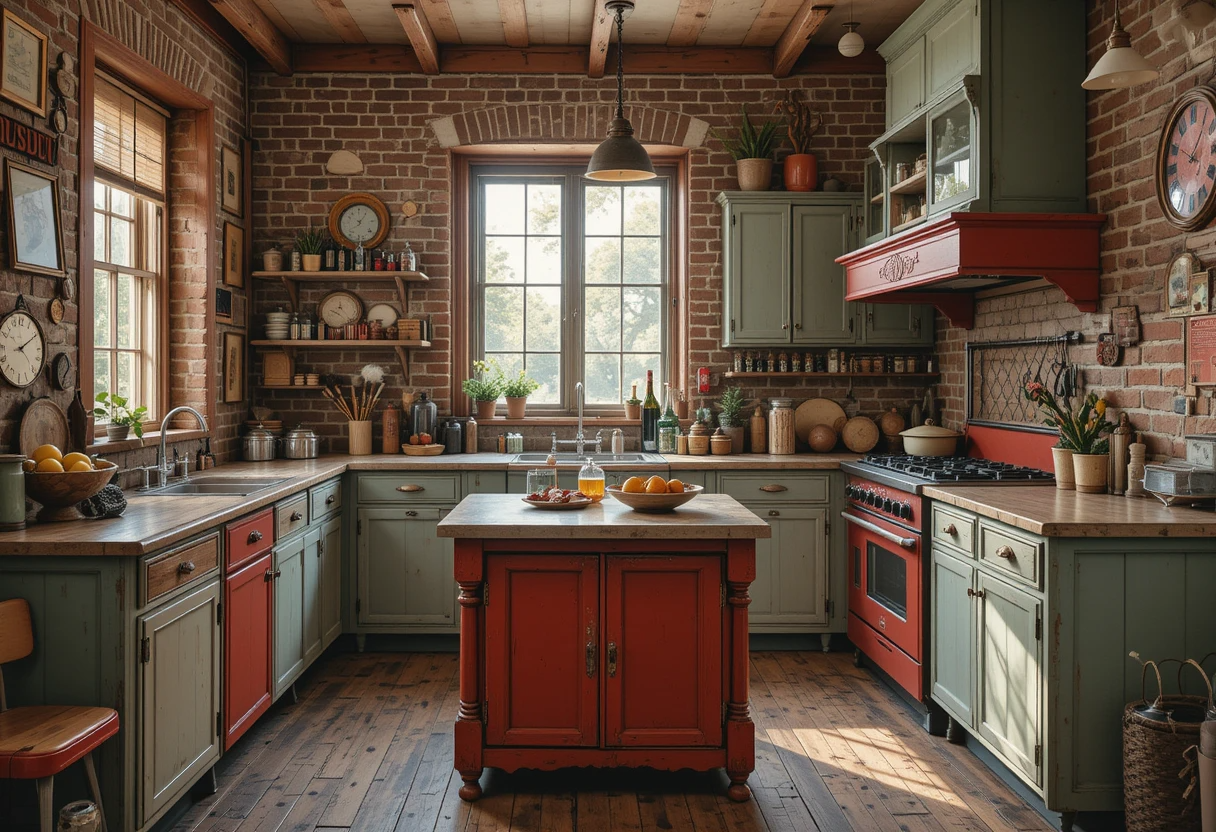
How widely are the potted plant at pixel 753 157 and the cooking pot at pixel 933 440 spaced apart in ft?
5.77

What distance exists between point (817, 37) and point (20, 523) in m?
4.94

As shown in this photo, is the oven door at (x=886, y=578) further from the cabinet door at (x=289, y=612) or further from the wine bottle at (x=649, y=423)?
the cabinet door at (x=289, y=612)

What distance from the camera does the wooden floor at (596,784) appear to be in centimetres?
316

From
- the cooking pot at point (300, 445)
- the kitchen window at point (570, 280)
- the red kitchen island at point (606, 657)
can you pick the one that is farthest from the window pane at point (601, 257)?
the red kitchen island at point (606, 657)

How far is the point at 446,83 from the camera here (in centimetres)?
582

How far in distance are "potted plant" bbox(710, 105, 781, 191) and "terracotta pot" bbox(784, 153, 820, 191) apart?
0.39 ft

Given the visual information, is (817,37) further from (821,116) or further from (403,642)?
(403,642)

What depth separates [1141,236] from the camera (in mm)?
3707

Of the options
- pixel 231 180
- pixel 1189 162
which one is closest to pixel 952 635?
pixel 1189 162

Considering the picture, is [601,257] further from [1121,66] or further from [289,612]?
[1121,66]

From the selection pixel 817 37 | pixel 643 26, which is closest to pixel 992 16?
pixel 817 37

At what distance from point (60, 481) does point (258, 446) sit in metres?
2.27

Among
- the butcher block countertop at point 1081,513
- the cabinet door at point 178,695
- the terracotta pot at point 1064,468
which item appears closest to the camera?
the cabinet door at point 178,695

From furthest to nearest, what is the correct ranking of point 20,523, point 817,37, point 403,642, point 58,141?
point 817,37
point 403,642
point 58,141
point 20,523
